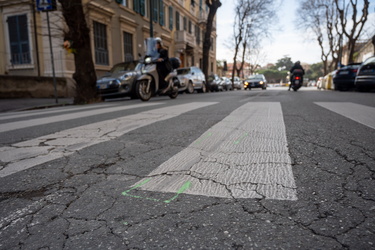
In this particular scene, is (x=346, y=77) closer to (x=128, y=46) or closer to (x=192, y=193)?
(x=128, y=46)

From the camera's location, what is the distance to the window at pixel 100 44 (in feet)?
52.2

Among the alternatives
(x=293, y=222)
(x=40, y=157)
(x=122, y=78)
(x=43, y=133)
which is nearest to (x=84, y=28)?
(x=122, y=78)

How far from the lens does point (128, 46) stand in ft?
62.8

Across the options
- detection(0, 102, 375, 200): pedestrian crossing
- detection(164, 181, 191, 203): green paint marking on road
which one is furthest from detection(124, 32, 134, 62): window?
detection(164, 181, 191, 203): green paint marking on road

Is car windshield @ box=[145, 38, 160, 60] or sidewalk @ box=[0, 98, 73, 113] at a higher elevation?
car windshield @ box=[145, 38, 160, 60]

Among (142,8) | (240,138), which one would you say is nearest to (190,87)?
(142,8)

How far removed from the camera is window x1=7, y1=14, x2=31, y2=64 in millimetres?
14445

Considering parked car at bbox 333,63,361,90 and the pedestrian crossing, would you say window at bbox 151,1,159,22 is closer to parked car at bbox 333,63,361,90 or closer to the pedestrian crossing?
parked car at bbox 333,63,361,90

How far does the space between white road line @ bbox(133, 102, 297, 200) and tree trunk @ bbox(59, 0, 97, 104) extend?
23.9ft

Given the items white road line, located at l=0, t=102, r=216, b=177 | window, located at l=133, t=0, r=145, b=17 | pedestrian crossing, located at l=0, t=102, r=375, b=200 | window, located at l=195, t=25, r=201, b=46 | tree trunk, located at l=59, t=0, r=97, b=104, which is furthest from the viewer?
window, located at l=195, t=25, r=201, b=46

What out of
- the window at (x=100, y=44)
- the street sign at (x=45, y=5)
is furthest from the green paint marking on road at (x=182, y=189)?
the window at (x=100, y=44)

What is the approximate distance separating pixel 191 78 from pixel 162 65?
7501 mm

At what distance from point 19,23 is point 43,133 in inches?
579

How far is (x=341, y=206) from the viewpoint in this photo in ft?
3.66
